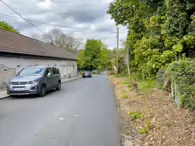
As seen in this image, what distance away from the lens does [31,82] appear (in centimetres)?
1077

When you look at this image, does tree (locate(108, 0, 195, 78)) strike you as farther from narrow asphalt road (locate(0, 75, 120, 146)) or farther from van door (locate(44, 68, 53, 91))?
van door (locate(44, 68, 53, 91))

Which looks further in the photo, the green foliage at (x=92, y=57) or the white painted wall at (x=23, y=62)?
the green foliage at (x=92, y=57)

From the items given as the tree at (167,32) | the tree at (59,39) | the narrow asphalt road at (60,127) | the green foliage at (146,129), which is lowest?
the narrow asphalt road at (60,127)

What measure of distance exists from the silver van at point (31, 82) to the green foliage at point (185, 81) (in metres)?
7.51

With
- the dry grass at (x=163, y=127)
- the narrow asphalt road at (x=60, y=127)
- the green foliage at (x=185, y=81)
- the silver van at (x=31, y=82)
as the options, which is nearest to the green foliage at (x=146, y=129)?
the dry grass at (x=163, y=127)

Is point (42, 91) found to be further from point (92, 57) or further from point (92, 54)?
point (92, 57)

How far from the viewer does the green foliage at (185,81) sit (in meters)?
5.76

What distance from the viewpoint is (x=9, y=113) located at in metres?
7.21

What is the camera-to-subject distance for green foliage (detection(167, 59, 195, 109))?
5.76 meters

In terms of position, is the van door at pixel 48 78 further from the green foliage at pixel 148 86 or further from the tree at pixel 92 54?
the tree at pixel 92 54

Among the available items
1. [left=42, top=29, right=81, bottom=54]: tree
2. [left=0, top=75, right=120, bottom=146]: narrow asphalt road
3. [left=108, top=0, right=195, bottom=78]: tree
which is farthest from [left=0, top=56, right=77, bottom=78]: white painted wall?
[left=42, top=29, right=81, bottom=54]: tree

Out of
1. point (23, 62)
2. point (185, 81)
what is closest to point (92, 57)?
point (23, 62)

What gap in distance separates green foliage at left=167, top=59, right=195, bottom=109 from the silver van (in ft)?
24.6

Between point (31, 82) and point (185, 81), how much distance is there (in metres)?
8.11
